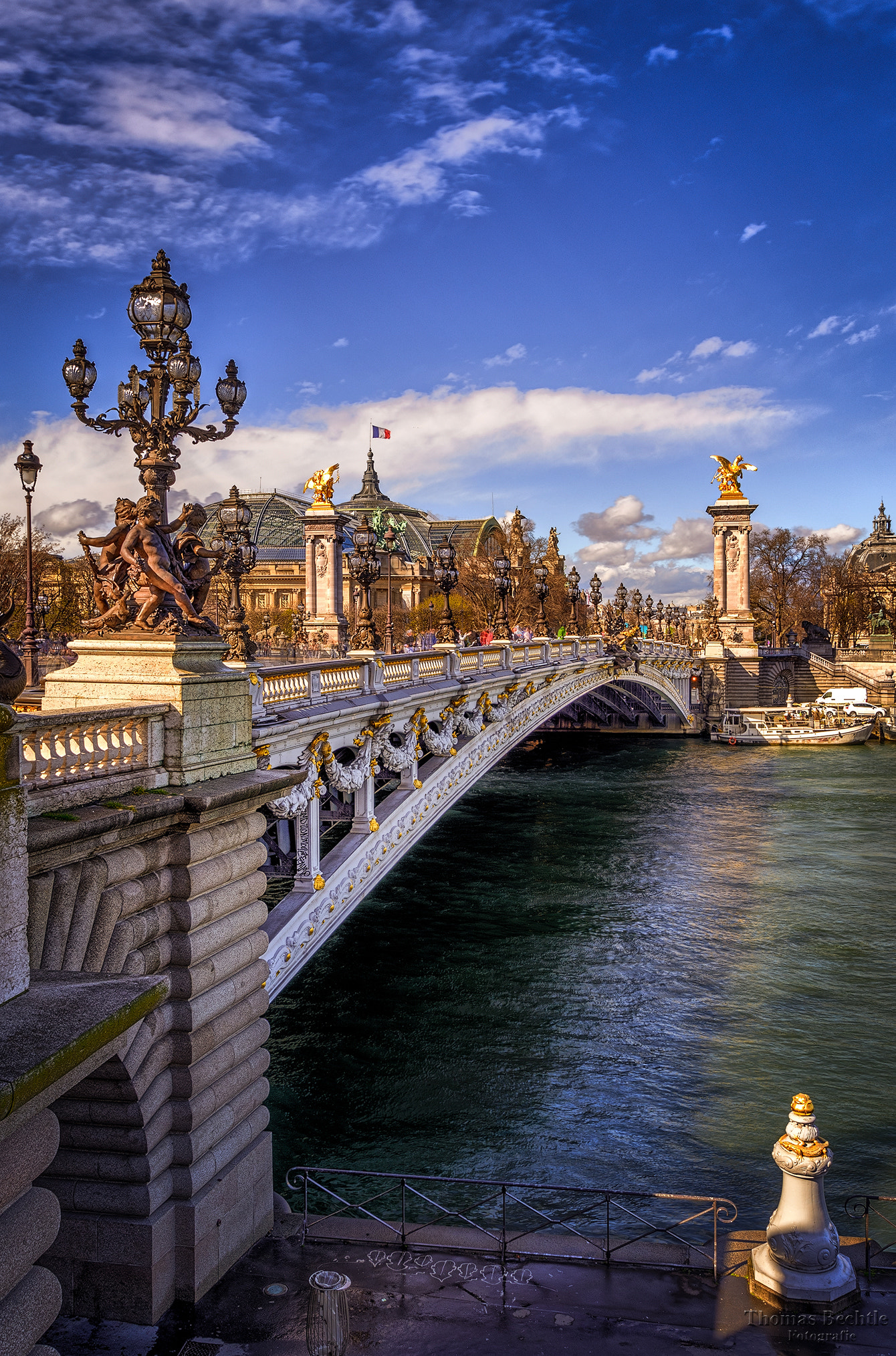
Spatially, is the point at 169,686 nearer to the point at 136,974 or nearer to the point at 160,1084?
the point at 136,974

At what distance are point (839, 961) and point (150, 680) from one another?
16.6 metres

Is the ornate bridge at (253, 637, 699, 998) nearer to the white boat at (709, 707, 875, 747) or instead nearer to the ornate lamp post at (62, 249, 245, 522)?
the ornate lamp post at (62, 249, 245, 522)

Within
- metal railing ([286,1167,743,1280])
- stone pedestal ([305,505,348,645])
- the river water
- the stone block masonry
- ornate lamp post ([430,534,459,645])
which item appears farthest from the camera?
stone pedestal ([305,505,348,645])

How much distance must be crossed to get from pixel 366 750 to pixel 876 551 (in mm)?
102687

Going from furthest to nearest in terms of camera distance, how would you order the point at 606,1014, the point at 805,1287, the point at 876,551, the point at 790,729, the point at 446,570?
the point at 876,551
the point at 790,729
the point at 446,570
the point at 606,1014
the point at 805,1287

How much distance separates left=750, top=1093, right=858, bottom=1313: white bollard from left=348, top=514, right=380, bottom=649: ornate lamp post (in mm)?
11276

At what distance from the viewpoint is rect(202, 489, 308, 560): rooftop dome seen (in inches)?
3947

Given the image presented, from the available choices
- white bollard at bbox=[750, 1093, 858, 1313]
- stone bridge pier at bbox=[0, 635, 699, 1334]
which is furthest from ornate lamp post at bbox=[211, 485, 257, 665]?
white bollard at bbox=[750, 1093, 858, 1313]

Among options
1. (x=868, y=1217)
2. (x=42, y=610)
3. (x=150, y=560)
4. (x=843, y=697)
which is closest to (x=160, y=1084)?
(x=150, y=560)

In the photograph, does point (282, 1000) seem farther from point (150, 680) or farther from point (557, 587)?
point (557, 587)

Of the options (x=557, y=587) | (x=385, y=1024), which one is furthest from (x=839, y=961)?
(x=557, y=587)

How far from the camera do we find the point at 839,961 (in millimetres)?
20172

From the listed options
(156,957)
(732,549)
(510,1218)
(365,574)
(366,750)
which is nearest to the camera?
(156,957)

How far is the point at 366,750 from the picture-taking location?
15891 mm
